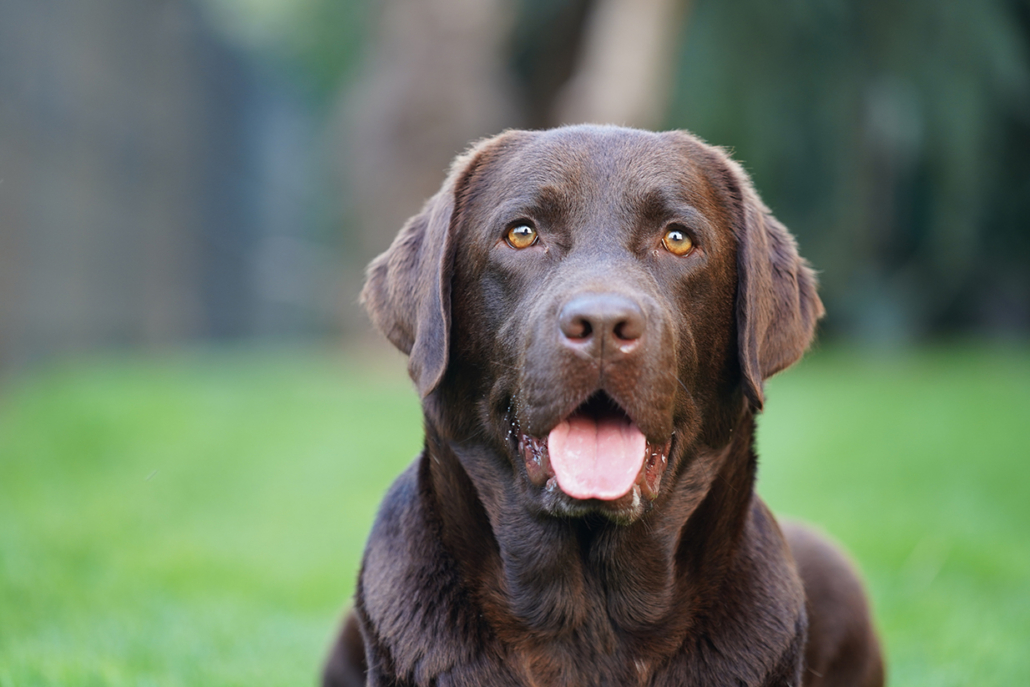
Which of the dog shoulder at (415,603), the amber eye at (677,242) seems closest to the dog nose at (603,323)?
the amber eye at (677,242)

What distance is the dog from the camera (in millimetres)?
2814

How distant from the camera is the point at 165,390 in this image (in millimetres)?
11000

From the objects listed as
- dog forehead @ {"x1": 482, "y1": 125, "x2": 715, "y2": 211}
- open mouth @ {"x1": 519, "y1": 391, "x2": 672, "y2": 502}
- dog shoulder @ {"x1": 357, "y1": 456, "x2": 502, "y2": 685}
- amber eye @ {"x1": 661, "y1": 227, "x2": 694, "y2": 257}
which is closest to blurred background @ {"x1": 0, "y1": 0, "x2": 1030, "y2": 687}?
dog shoulder @ {"x1": 357, "y1": 456, "x2": 502, "y2": 685}

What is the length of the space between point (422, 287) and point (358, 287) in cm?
1216

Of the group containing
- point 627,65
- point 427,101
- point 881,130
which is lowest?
point 427,101

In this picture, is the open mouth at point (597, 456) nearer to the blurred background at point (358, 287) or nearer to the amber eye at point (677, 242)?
the amber eye at point (677, 242)

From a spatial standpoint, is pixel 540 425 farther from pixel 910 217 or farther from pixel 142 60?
pixel 910 217

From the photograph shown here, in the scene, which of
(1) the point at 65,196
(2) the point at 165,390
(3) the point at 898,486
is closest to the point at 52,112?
(1) the point at 65,196

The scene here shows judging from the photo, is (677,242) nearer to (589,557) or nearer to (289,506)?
(589,557)

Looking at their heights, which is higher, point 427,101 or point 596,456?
point 596,456

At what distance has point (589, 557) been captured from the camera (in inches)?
120

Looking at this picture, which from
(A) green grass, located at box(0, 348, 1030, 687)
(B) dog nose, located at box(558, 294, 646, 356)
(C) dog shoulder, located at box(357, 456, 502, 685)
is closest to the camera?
(B) dog nose, located at box(558, 294, 646, 356)

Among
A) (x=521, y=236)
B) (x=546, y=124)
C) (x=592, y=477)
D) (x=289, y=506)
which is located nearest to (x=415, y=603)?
(x=592, y=477)

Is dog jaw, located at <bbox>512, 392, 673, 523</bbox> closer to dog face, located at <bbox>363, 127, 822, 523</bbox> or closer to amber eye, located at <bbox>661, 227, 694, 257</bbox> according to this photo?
dog face, located at <bbox>363, 127, 822, 523</bbox>
